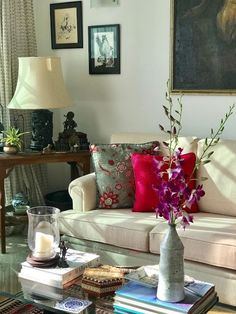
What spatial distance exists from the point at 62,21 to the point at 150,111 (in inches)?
44.6

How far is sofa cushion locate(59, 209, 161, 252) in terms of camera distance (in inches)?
108

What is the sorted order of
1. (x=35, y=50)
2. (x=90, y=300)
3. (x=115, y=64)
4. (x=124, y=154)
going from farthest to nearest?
(x=35, y=50) < (x=115, y=64) < (x=124, y=154) < (x=90, y=300)

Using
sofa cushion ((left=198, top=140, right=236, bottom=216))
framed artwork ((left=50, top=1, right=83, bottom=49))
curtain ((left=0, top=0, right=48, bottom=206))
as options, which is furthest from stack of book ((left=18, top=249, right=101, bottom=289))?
framed artwork ((left=50, top=1, right=83, bottom=49))

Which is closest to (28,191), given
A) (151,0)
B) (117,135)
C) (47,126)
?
(47,126)

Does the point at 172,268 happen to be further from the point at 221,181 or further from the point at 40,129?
the point at 40,129

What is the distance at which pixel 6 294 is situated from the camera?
6.47ft

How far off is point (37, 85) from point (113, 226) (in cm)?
130

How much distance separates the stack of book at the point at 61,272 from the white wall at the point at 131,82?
1.69 metres

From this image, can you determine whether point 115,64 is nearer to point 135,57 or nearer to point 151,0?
point 135,57

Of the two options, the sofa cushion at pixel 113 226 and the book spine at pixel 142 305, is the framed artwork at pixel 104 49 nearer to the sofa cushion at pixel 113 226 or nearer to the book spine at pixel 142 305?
the sofa cushion at pixel 113 226

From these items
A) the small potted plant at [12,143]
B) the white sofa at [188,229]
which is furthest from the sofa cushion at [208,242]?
the small potted plant at [12,143]

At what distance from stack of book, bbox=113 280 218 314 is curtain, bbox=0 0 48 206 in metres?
2.31

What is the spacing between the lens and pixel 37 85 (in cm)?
351

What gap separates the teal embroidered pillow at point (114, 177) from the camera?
3.13 meters
